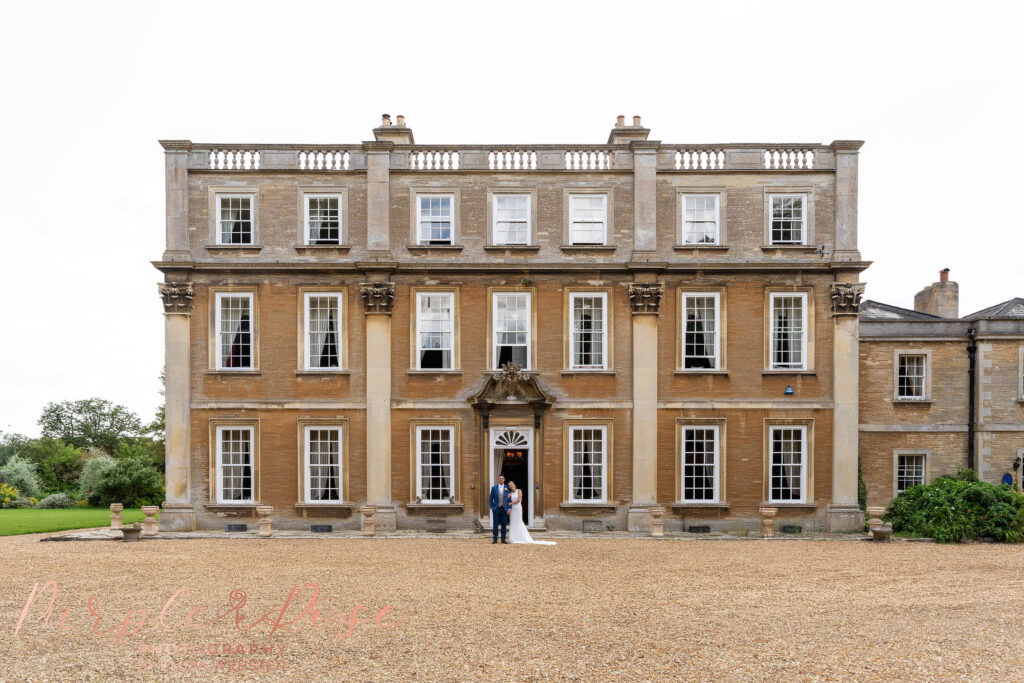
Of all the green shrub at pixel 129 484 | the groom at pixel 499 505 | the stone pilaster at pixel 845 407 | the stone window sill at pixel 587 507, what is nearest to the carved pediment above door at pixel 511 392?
the stone window sill at pixel 587 507

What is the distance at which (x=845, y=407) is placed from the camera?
23.0m

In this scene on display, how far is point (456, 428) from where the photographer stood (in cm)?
2323

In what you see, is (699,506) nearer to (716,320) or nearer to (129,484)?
(716,320)

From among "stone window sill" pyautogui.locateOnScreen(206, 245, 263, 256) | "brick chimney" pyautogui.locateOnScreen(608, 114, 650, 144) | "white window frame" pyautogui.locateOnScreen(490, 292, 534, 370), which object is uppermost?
"brick chimney" pyautogui.locateOnScreen(608, 114, 650, 144)

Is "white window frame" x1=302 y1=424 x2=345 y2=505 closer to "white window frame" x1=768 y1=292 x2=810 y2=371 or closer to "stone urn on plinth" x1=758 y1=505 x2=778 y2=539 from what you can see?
"stone urn on plinth" x1=758 y1=505 x2=778 y2=539

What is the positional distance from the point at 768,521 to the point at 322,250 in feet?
53.7

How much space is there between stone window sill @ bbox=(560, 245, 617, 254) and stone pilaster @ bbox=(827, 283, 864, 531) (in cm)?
723

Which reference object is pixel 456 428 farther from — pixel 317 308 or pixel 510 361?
pixel 317 308

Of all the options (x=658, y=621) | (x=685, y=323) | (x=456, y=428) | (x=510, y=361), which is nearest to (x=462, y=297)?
(x=510, y=361)

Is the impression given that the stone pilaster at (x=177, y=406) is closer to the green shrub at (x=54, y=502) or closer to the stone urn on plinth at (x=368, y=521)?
the stone urn on plinth at (x=368, y=521)

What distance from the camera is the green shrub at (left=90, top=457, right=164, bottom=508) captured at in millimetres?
34750

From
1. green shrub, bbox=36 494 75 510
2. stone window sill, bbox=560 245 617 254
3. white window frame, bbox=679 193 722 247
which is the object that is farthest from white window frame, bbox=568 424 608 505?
green shrub, bbox=36 494 75 510

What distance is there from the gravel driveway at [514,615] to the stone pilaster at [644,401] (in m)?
4.43

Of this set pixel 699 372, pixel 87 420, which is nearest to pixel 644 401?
pixel 699 372
